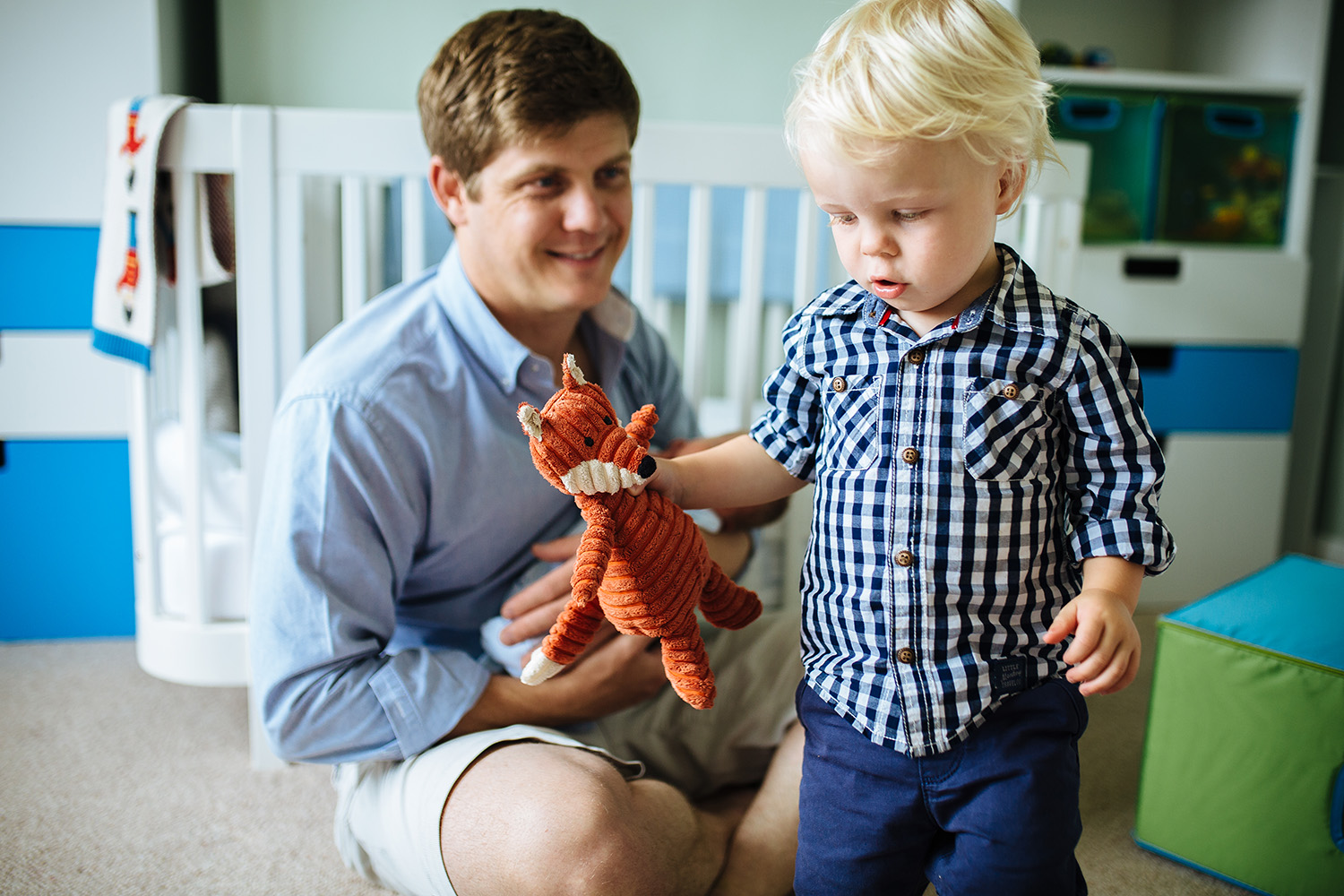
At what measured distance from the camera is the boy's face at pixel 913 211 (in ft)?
2.00

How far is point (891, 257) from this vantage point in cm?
65

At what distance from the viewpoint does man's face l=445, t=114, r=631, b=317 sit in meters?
0.96

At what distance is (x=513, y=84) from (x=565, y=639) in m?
→ 0.56

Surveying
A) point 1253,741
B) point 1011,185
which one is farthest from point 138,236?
point 1253,741

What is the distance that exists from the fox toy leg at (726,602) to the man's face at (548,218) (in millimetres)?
387

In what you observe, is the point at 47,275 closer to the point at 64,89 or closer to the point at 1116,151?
the point at 64,89

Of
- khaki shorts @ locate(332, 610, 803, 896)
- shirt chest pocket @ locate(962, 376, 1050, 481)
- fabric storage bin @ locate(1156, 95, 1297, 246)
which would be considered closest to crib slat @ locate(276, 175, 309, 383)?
khaki shorts @ locate(332, 610, 803, 896)

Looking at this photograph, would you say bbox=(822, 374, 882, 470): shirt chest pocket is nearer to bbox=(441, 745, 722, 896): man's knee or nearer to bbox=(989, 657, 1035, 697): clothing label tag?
bbox=(989, 657, 1035, 697): clothing label tag

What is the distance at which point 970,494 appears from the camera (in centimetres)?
70

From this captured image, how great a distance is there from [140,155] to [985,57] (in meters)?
1.00

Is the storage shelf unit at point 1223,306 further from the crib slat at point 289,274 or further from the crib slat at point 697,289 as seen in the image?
the crib slat at point 289,274

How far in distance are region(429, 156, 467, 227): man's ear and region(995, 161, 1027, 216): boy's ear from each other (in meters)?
0.57

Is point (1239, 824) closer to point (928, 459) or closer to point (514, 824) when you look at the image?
point (928, 459)

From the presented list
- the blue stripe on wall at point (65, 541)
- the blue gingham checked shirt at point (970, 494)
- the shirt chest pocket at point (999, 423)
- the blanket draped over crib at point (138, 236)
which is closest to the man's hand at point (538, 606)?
the blue gingham checked shirt at point (970, 494)
